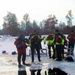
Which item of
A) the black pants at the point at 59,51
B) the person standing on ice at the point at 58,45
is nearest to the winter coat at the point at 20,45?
the person standing on ice at the point at 58,45

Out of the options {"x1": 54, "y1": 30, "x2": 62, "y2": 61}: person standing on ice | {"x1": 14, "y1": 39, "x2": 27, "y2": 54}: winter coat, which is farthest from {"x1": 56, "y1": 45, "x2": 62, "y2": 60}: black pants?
{"x1": 14, "y1": 39, "x2": 27, "y2": 54}: winter coat

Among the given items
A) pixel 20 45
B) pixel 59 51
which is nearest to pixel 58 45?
pixel 59 51

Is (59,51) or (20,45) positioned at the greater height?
(20,45)

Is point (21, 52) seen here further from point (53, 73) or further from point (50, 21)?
point (50, 21)

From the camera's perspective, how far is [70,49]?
56.0 ft

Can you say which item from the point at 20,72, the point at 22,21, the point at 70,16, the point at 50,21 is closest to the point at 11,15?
the point at 22,21

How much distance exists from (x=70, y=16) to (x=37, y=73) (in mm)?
78131

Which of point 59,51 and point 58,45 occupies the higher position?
point 58,45

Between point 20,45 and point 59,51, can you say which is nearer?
point 20,45

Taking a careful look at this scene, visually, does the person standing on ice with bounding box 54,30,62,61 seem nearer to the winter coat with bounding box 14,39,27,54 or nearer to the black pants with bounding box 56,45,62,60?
the black pants with bounding box 56,45,62,60

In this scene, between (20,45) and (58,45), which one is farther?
(58,45)

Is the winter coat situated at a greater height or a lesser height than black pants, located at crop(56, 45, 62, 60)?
greater

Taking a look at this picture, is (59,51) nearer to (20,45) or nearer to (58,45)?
(58,45)

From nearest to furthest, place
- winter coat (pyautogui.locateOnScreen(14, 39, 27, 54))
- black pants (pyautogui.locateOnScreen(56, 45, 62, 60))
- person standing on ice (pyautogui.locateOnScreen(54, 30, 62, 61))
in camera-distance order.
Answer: winter coat (pyautogui.locateOnScreen(14, 39, 27, 54)) < person standing on ice (pyautogui.locateOnScreen(54, 30, 62, 61)) < black pants (pyautogui.locateOnScreen(56, 45, 62, 60))
